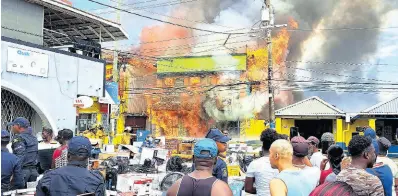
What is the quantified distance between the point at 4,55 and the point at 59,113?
10.3ft

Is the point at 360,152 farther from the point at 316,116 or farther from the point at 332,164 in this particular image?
the point at 316,116

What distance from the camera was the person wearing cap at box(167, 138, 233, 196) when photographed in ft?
10.5

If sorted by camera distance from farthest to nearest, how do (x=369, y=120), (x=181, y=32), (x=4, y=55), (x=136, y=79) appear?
(x=181, y=32) < (x=136, y=79) < (x=369, y=120) < (x=4, y=55)

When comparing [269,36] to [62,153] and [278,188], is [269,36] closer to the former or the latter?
[62,153]

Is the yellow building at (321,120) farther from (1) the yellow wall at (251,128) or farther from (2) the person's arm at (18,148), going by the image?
(2) the person's arm at (18,148)

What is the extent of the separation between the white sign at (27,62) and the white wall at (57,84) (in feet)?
0.43

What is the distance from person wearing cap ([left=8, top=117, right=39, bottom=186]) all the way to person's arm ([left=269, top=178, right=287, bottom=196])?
427 centimetres

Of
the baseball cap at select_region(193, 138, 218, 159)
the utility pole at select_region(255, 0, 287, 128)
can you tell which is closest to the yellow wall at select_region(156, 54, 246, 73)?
the utility pole at select_region(255, 0, 287, 128)

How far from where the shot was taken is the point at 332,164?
4.78m

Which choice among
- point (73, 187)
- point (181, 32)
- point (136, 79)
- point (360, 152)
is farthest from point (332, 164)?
point (181, 32)

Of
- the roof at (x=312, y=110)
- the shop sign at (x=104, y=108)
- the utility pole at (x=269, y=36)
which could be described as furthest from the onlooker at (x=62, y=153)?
the roof at (x=312, y=110)

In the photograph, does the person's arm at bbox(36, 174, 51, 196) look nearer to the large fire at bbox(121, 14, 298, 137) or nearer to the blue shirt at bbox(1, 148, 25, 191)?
the blue shirt at bbox(1, 148, 25, 191)

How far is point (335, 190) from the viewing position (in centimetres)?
215

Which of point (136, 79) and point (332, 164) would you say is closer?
point (332, 164)
